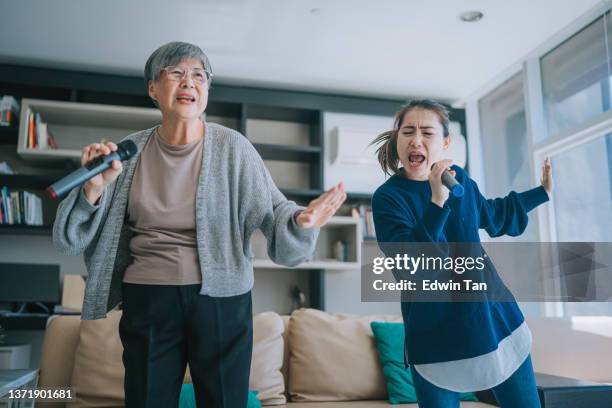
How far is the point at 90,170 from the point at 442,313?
75 cm

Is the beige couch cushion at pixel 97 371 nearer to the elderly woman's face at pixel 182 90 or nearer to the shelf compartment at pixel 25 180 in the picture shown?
the elderly woman's face at pixel 182 90

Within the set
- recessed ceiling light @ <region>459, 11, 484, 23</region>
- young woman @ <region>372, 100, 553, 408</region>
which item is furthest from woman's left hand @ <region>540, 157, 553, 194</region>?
recessed ceiling light @ <region>459, 11, 484, 23</region>

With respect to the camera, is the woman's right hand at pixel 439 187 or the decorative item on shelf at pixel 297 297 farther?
the decorative item on shelf at pixel 297 297

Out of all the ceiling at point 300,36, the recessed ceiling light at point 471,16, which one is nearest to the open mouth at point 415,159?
the ceiling at point 300,36

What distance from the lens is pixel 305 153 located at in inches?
166

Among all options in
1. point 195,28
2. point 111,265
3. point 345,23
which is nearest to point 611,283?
point 111,265

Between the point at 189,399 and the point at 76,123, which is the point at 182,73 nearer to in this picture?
the point at 189,399

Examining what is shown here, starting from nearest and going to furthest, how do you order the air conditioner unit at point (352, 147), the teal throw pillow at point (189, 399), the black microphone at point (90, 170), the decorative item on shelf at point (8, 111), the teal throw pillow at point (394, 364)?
the black microphone at point (90, 170) → the teal throw pillow at point (189, 399) → the teal throw pillow at point (394, 364) → the decorative item on shelf at point (8, 111) → the air conditioner unit at point (352, 147)

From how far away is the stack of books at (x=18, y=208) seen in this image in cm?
354

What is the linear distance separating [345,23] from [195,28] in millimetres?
927

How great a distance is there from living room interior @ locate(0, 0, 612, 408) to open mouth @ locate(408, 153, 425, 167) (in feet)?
3.76

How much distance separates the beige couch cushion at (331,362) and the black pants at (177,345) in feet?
3.63

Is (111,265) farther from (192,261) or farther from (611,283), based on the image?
(611,283)

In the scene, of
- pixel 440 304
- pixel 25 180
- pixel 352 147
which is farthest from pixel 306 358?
pixel 25 180
